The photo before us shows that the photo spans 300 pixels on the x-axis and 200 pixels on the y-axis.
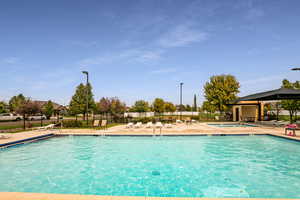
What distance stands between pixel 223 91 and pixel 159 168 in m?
23.4

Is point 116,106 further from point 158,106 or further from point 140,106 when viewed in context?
point 140,106

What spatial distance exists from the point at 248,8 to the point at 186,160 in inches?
560

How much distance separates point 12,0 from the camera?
12.3 m

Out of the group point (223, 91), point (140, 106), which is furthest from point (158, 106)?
point (223, 91)

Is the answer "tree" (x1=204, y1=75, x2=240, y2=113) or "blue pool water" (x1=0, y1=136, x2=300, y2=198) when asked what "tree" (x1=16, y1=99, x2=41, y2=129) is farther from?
"tree" (x1=204, y1=75, x2=240, y2=113)

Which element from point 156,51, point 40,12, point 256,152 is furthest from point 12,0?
point 256,152

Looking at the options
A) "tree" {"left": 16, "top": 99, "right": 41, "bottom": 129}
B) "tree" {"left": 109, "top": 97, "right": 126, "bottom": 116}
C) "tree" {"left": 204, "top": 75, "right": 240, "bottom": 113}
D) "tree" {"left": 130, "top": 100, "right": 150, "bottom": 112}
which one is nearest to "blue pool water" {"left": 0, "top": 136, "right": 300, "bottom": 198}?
"tree" {"left": 16, "top": 99, "right": 41, "bottom": 129}

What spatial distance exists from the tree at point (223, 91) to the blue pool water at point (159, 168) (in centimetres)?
1578

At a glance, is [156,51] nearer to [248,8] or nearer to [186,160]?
[248,8]

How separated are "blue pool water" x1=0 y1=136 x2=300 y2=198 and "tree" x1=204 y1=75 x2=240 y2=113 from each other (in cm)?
1578

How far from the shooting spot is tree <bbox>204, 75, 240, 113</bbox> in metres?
26.6

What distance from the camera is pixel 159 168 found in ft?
22.3

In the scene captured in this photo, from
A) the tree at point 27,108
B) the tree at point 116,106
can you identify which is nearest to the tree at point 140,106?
the tree at point 116,106

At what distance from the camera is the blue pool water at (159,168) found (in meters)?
5.04
